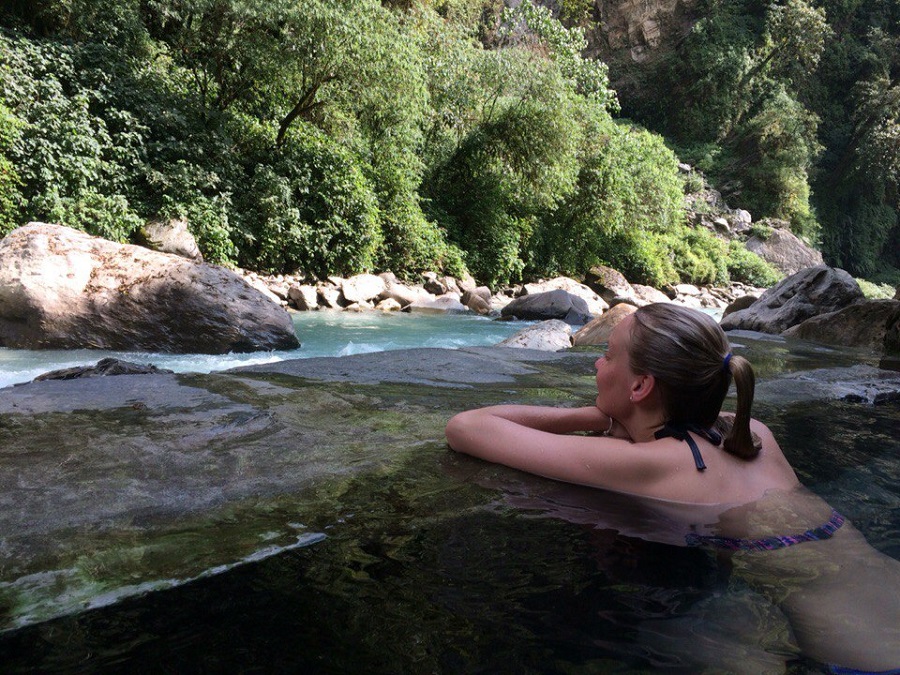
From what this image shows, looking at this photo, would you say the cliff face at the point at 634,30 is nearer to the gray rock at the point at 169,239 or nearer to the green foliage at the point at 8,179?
the gray rock at the point at 169,239

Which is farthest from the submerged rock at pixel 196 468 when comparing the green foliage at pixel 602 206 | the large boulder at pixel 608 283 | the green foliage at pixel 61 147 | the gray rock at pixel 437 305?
the green foliage at pixel 602 206

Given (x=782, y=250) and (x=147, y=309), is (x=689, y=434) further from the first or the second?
(x=782, y=250)

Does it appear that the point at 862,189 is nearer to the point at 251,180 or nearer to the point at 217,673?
the point at 251,180

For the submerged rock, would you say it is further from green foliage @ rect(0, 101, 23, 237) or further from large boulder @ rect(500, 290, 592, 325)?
large boulder @ rect(500, 290, 592, 325)

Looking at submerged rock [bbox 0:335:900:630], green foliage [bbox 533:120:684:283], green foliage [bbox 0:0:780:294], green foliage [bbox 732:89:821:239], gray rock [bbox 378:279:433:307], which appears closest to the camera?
submerged rock [bbox 0:335:900:630]

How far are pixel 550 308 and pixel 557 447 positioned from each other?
1210cm

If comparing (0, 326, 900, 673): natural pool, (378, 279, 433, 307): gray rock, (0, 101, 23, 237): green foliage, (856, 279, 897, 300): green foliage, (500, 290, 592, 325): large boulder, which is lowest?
(856, 279, 897, 300): green foliage

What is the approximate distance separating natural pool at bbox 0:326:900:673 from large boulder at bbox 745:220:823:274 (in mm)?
34236

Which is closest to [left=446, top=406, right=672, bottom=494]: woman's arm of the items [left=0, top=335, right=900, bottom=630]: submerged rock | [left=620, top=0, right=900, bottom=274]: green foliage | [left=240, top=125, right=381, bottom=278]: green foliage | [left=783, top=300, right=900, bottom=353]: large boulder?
[left=0, top=335, right=900, bottom=630]: submerged rock

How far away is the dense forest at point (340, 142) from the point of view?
477 inches

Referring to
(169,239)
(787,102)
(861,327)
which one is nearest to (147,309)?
(169,239)

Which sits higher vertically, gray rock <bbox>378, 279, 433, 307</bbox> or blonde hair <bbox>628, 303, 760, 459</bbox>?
blonde hair <bbox>628, 303, 760, 459</bbox>

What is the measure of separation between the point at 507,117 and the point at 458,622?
65.6ft

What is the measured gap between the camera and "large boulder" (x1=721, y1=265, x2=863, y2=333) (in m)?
10.4
